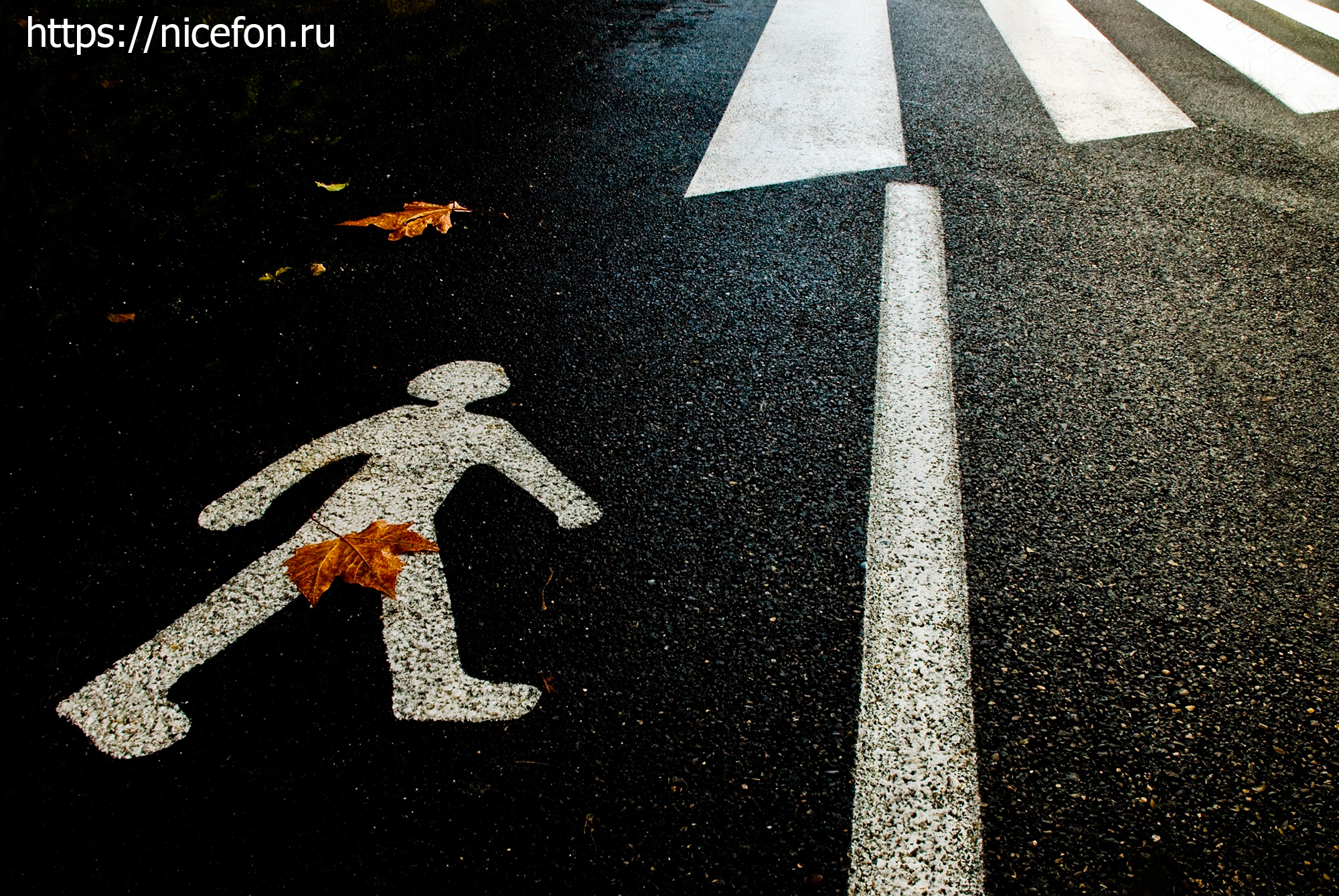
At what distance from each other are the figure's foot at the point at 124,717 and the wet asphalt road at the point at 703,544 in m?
0.03

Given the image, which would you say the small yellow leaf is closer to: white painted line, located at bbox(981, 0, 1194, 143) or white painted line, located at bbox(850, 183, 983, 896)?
white painted line, located at bbox(850, 183, 983, 896)

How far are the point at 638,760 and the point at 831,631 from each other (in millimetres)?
462

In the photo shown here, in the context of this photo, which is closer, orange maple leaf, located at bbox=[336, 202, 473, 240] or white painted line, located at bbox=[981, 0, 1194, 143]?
orange maple leaf, located at bbox=[336, 202, 473, 240]

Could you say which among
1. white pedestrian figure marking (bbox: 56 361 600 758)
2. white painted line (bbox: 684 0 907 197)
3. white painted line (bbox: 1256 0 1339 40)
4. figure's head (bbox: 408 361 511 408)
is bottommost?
white pedestrian figure marking (bbox: 56 361 600 758)

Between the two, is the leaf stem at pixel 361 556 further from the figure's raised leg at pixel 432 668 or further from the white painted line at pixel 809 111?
the white painted line at pixel 809 111

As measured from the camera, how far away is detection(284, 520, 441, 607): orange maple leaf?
1.62m

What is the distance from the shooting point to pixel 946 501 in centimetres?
180

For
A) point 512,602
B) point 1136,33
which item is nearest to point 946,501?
point 512,602

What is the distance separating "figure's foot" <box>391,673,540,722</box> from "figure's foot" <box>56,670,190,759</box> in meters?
0.39

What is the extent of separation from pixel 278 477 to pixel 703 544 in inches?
41.1

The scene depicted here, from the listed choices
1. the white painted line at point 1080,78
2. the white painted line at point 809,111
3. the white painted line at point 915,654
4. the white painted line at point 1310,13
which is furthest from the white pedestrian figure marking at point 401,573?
the white painted line at point 1310,13

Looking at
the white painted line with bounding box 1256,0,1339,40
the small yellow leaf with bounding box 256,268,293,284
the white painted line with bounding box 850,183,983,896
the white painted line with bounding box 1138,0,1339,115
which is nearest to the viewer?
the white painted line with bounding box 850,183,983,896

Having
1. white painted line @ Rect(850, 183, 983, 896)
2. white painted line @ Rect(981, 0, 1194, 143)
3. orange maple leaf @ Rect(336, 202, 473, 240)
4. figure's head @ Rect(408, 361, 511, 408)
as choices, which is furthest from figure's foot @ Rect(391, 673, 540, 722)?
white painted line @ Rect(981, 0, 1194, 143)

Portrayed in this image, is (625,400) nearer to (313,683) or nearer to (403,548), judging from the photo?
(403,548)
